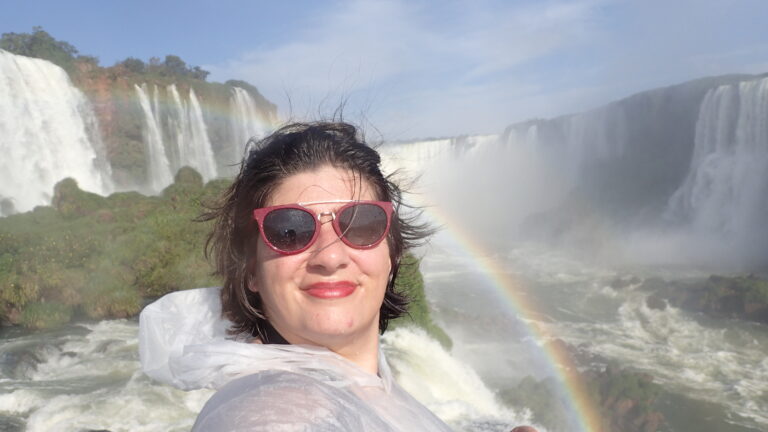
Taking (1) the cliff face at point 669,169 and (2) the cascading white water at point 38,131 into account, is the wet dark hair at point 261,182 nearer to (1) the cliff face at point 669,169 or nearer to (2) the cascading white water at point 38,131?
(2) the cascading white water at point 38,131

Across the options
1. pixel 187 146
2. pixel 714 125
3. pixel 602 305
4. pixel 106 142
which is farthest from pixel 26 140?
pixel 714 125

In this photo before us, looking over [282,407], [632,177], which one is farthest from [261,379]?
[632,177]

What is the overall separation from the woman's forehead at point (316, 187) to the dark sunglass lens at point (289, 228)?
46 millimetres

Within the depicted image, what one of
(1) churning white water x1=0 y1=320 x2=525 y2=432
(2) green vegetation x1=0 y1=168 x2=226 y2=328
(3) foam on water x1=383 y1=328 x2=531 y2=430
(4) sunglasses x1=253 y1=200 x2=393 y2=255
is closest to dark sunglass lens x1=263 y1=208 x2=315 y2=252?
(4) sunglasses x1=253 y1=200 x2=393 y2=255

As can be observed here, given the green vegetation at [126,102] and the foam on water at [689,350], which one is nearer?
the foam on water at [689,350]

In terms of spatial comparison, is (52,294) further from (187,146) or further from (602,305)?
(187,146)

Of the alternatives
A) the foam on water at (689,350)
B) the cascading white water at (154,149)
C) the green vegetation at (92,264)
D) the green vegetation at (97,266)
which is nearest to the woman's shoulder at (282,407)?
the green vegetation at (97,266)

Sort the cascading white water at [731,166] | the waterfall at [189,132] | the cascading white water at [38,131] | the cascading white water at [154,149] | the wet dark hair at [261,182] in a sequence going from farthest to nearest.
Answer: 1. the waterfall at [189,132]
2. the cascading white water at [154,149]
3. the cascading white water at [731,166]
4. the cascading white water at [38,131]
5. the wet dark hair at [261,182]

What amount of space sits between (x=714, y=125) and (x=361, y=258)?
92.5 ft

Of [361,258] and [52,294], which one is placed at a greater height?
[361,258]

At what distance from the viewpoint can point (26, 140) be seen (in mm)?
19406

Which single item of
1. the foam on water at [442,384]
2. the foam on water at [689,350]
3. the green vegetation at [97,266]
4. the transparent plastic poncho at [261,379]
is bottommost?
the foam on water at [689,350]

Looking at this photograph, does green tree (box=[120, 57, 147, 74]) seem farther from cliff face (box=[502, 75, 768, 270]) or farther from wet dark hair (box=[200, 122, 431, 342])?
wet dark hair (box=[200, 122, 431, 342])

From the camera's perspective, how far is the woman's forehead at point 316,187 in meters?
1.27
